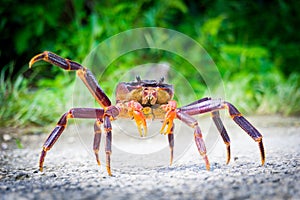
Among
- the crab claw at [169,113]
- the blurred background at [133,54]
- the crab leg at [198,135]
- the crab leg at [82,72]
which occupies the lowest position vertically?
the crab leg at [198,135]

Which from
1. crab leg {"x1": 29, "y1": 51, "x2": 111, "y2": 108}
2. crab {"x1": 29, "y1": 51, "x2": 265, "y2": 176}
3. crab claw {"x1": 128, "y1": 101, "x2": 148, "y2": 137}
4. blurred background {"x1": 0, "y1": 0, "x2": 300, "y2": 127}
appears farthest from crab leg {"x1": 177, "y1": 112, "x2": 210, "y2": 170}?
blurred background {"x1": 0, "y1": 0, "x2": 300, "y2": 127}

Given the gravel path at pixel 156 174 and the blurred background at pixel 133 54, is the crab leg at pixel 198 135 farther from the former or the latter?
the blurred background at pixel 133 54

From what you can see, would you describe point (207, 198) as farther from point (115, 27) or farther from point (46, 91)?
point (115, 27)

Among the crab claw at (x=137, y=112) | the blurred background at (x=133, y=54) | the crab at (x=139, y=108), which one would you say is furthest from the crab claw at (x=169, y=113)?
the blurred background at (x=133, y=54)

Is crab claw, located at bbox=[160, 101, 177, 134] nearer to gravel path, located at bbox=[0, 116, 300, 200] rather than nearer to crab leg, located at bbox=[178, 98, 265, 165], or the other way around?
crab leg, located at bbox=[178, 98, 265, 165]

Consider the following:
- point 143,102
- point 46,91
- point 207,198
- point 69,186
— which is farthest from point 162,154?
point 46,91

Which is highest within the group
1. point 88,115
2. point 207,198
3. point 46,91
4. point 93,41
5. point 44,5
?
point 44,5
